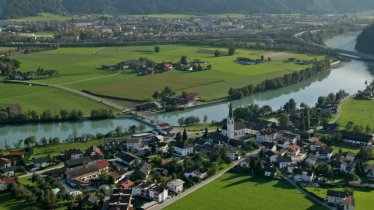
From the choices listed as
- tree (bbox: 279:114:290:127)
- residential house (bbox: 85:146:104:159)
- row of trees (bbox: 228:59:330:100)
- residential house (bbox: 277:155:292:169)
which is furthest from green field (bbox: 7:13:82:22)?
residential house (bbox: 277:155:292:169)

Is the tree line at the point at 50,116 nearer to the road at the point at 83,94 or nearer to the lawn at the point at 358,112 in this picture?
the road at the point at 83,94

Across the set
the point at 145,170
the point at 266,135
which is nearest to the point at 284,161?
the point at 266,135

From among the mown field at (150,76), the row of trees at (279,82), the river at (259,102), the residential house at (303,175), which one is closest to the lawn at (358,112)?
the river at (259,102)

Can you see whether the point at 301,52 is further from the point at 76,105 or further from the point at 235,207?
the point at 235,207

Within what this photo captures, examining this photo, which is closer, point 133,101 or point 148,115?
point 148,115

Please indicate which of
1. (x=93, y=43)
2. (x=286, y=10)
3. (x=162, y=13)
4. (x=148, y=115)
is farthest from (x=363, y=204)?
(x=286, y=10)

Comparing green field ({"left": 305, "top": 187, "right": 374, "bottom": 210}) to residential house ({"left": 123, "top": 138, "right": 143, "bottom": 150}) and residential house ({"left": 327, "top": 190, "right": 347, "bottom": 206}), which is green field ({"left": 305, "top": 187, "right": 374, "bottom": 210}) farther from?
residential house ({"left": 123, "top": 138, "right": 143, "bottom": 150})
